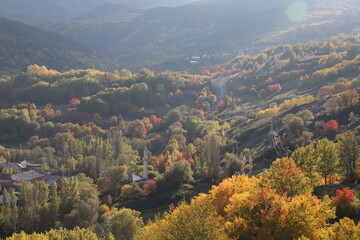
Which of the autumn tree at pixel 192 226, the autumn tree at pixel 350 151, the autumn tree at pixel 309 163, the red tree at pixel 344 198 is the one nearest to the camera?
the autumn tree at pixel 192 226

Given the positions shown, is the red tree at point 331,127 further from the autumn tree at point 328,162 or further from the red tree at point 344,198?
the red tree at point 344,198

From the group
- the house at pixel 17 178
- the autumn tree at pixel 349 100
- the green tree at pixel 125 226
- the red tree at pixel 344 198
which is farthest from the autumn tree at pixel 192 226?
the autumn tree at pixel 349 100

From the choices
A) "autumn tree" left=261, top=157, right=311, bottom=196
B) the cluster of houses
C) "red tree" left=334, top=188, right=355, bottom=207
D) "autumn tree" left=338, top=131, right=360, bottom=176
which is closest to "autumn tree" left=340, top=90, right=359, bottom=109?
"autumn tree" left=338, top=131, right=360, bottom=176

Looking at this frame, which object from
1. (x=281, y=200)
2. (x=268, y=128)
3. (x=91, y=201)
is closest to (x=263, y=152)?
(x=268, y=128)

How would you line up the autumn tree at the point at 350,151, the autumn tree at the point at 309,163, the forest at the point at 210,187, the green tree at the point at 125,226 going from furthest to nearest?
the green tree at the point at 125,226, the autumn tree at the point at 309,163, the autumn tree at the point at 350,151, the forest at the point at 210,187

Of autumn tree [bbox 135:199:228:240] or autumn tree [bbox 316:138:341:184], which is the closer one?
autumn tree [bbox 135:199:228:240]

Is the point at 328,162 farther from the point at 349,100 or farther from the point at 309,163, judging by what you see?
the point at 349,100

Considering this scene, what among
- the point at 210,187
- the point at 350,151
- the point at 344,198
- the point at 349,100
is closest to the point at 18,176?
the point at 210,187

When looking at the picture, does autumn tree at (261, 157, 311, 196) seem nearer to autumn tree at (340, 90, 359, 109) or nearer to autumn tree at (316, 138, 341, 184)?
Answer: autumn tree at (316, 138, 341, 184)

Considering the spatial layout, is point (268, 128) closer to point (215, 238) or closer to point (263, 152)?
point (263, 152)
